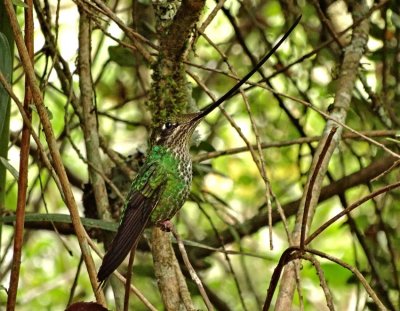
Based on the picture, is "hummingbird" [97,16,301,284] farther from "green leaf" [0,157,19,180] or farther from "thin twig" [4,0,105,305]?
"green leaf" [0,157,19,180]

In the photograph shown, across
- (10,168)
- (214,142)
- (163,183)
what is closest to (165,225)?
(163,183)

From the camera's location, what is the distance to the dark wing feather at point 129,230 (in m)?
1.81

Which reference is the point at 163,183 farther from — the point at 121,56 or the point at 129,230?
the point at 121,56

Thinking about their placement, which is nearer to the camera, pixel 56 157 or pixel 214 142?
pixel 56 157

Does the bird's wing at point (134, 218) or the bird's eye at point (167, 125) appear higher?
the bird's eye at point (167, 125)

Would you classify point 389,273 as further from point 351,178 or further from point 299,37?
point 299,37

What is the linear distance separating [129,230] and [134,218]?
51mm

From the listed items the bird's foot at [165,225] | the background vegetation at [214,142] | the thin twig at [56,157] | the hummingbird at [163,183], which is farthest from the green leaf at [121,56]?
the bird's foot at [165,225]

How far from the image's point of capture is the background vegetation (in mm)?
2205

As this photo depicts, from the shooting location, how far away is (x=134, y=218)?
1956 mm

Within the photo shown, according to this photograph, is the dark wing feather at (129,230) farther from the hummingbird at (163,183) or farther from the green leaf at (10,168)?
the green leaf at (10,168)

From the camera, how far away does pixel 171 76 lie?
7.39 feet

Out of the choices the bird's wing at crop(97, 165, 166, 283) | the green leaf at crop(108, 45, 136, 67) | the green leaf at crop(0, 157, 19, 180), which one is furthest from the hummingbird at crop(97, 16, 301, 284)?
the green leaf at crop(108, 45, 136, 67)

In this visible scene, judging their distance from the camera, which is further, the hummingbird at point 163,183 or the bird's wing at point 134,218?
the hummingbird at point 163,183
